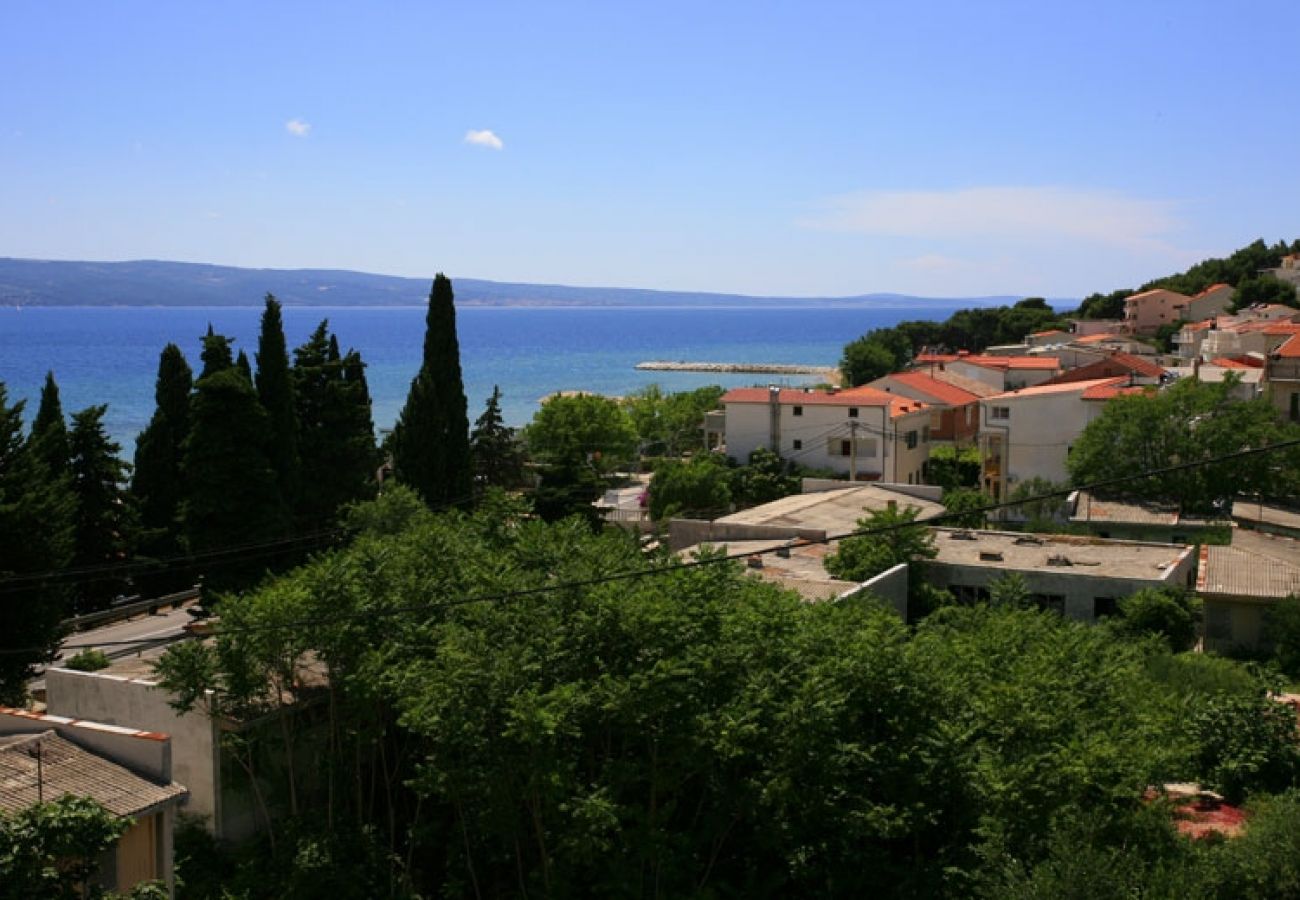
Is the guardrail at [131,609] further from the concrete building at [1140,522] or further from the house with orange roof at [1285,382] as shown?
the house with orange roof at [1285,382]

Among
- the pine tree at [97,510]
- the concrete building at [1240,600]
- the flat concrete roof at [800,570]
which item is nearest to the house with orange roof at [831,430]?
the flat concrete roof at [800,570]

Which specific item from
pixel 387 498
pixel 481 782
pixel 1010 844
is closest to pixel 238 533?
pixel 387 498

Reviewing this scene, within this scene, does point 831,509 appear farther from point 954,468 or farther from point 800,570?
point 954,468

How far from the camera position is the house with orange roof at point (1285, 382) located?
139 ft

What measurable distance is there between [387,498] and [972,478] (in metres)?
32.4

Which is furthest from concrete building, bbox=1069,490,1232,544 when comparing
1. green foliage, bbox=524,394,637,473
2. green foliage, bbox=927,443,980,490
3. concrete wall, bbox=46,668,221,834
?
green foliage, bbox=524,394,637,473

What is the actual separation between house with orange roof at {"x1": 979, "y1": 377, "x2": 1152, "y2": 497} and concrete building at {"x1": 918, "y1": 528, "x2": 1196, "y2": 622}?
16606mm

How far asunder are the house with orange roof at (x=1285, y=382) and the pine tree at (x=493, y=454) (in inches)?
1120

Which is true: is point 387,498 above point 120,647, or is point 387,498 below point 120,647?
above

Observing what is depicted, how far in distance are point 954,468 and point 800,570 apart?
2878cm

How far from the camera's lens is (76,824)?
11.3 m

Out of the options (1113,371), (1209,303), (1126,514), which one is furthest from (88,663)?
(1209,303)

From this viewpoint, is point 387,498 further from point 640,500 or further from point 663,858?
point 640,500

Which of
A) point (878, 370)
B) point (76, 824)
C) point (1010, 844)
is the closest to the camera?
point (76, 824)
